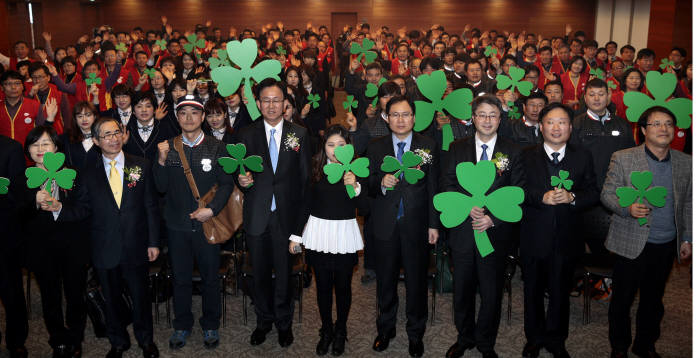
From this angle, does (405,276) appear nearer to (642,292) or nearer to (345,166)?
(345,166)

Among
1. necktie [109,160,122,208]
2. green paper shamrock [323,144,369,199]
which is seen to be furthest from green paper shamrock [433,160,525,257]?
necktie [109,160,122,208]

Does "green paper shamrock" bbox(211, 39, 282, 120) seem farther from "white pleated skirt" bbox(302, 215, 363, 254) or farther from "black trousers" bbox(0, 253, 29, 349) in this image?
"black trousers" bbox(0, 253, 29, 349)

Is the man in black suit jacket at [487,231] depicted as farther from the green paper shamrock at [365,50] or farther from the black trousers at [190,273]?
the green paper shamrock at [365,50]

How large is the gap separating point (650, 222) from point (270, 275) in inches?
86.7

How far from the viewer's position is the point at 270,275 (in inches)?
145

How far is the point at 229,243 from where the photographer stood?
4.46 meters

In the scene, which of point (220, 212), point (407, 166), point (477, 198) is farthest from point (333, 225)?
point (477, 198)

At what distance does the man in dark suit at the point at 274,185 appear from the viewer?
3.48m

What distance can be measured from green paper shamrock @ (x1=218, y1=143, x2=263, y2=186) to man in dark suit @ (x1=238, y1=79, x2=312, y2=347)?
0.20 metres

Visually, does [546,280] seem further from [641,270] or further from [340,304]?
[340,304]

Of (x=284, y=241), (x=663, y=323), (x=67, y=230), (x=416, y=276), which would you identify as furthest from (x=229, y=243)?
(x=663, y=323)

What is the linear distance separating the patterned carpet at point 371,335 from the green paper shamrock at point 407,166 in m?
1.18

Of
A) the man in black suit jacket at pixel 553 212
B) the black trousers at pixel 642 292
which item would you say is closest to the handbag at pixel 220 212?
the man in black suit jacket at pixel 553 212

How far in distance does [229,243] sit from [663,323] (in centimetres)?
310
